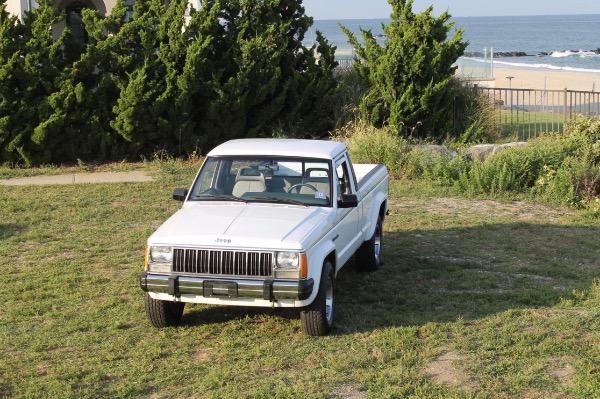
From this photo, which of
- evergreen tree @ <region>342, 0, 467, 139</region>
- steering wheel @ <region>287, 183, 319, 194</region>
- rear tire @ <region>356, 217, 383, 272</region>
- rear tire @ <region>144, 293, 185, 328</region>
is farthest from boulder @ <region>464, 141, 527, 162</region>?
rear tire @ <region>144, 293, 185, 328</region>

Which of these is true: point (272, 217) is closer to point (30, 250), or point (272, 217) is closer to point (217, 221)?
point (217, 221)

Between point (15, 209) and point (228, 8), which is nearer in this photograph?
point (15, 209)

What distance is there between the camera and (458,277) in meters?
9.85

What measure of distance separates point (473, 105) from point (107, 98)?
799 centimetres

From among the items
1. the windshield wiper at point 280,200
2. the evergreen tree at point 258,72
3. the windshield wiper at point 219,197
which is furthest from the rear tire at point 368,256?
the evergreen tree at point 258,72

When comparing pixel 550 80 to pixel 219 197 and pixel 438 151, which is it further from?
pixel 219 197

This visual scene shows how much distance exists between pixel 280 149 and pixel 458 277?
2.50 m

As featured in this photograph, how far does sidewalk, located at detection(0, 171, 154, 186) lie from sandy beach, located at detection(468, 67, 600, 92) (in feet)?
108

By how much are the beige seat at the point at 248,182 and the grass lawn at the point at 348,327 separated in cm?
115

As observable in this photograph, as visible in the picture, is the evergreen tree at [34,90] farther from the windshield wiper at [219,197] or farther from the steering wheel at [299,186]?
the steering wheel at [299,186]

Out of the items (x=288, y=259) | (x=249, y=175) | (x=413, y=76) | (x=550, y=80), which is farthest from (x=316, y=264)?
(x=550, y=80)

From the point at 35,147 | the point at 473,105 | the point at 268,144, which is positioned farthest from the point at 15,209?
the point at 473,105

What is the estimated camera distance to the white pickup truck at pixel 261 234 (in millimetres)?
7430

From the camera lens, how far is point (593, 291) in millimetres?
9156
